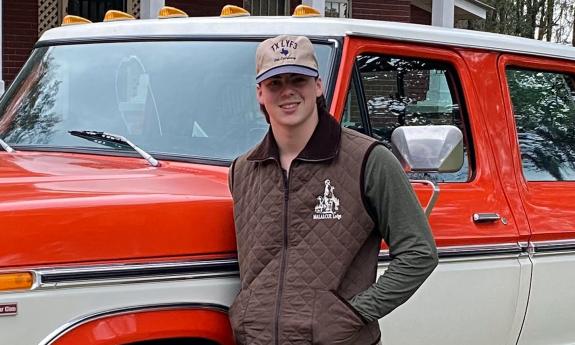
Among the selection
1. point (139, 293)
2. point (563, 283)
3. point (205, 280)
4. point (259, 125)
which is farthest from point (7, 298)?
point (563, 283)

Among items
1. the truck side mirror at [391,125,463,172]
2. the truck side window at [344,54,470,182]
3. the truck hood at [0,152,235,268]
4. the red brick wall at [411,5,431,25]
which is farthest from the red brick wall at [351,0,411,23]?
the truck hood at [0,152,235,268]

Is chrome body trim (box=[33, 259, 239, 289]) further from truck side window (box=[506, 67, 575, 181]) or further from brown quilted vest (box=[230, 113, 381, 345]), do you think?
truck side window (box=[506, 67, 575, 181])

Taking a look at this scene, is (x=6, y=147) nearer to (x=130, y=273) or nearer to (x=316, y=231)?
(x=130, y=273)

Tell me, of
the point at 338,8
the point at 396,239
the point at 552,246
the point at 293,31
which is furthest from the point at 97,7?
the point at 396,239

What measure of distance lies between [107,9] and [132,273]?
34.6 ft

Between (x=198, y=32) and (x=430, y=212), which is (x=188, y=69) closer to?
(x=198, y=32)

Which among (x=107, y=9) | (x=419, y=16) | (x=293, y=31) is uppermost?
(x=419, y=16)

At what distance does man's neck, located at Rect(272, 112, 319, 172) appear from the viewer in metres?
2.78

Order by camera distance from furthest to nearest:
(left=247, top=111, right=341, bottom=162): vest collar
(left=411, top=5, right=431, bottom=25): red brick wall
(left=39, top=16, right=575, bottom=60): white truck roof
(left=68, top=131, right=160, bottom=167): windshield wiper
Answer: (left=411, top=5, right=431, bottom=25): red brick wall
(left=39, top=16, right=575, bottom=60): white truck roof
(left=68, top=131, right=160, bottom=167): windshield wiper
(left=247, top=111, right=341, bottom=162): vest collar

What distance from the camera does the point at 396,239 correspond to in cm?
270

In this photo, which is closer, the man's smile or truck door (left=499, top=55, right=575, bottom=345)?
the man's smile

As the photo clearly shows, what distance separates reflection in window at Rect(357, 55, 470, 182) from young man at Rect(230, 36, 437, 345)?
0.77 metres

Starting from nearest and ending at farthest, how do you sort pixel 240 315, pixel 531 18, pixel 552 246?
pixel 240 315 < pixel 552 246 < pixel 531 18

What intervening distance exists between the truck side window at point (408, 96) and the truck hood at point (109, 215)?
0.76 meters
